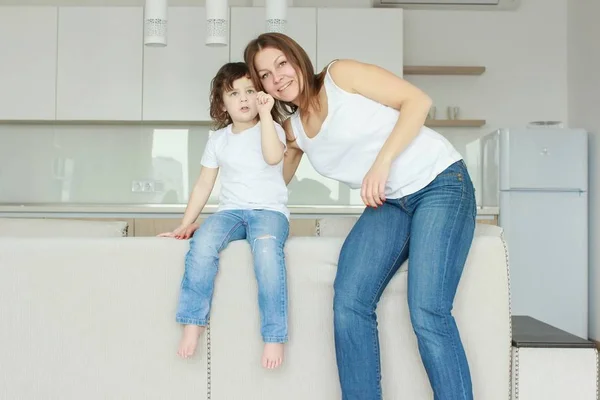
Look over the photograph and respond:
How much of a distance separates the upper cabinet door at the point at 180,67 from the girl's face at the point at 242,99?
2.59 m

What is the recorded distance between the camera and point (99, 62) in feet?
15.4

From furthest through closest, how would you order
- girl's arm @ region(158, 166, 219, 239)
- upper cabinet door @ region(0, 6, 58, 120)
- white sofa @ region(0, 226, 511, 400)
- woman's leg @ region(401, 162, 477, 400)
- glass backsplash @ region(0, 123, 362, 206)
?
1. glass backsplash @ region(0, 123, 362, 206)
2. upper cabinet door @ region(0, 6, 58, 120)
3. girl's arm @ region(158, 166, 219, 239)
4. white sofa @ region(0, 226, 511, 400)
5. woman's leg @ region(401, 162, 477, 400)

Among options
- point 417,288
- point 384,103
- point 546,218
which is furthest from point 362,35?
point 417,288

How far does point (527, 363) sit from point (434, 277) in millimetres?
328

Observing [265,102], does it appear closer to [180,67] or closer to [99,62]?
[180,67]

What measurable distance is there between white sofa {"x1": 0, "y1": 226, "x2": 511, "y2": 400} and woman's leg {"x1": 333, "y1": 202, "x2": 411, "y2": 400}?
6cm

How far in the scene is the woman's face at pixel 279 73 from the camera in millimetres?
1898

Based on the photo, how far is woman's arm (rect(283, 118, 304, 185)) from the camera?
2.06 m

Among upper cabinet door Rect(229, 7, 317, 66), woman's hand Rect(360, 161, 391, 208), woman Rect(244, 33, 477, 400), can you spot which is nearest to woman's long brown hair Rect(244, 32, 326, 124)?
woman Rect(244, 33, 477, 400)

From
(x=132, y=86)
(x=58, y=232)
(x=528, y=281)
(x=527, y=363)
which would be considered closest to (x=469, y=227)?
(x=527, y=363)

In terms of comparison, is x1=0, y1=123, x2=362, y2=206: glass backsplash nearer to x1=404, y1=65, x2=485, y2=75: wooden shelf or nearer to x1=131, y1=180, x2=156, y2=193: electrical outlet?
x1=131, y1=180, x2=156, y2=193: electrical outlet

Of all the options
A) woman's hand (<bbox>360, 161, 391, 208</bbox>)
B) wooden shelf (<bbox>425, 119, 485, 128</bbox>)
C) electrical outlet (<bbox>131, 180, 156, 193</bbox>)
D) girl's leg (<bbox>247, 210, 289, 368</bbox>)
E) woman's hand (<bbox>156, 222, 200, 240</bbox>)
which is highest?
wooden shelf (<bbox>425, 119, 485, 128</bbox>)

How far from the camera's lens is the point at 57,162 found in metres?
5.11

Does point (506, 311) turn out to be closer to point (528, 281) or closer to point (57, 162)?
point (528, 281)
